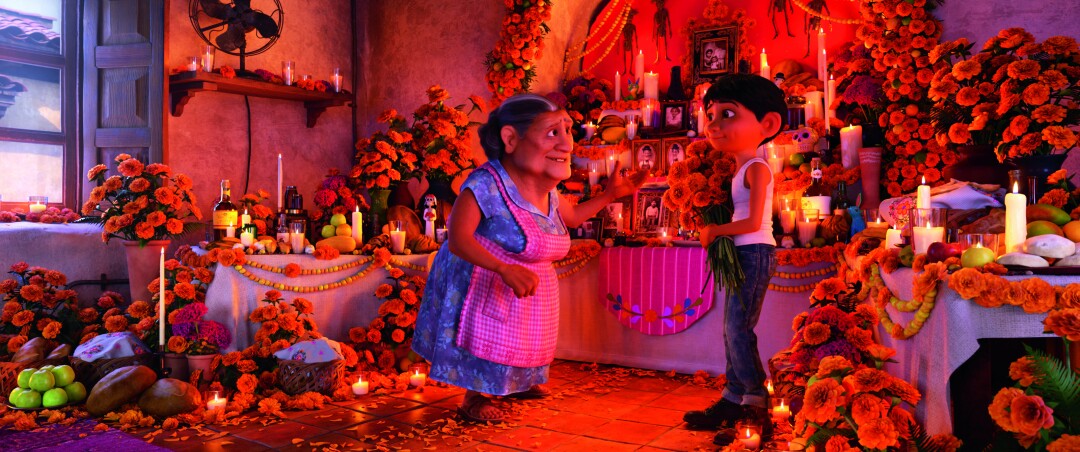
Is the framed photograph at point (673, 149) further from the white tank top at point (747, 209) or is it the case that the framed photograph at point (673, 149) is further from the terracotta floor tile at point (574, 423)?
the terracotta floor tile at point (574, 423)

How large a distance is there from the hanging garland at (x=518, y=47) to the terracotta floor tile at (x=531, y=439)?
10.4 ft

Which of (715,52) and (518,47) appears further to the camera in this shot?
(518,47)

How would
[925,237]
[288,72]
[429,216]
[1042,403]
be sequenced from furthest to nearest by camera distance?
[288,72]
[429,216]
[925,237]
[1042,403]

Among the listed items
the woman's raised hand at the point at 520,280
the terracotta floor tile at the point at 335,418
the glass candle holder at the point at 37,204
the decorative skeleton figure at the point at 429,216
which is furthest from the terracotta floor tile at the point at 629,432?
the glass candle holder at the point at 37,204

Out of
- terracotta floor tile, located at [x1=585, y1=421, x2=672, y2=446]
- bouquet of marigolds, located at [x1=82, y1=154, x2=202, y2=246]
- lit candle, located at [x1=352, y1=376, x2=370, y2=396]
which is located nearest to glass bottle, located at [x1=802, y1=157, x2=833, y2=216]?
terracotta floor tile, located at [x1=585, y1=421, x2=672, y2=446]

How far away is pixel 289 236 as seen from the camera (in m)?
4.51

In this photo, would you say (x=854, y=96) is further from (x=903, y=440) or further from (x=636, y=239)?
(x=903, y=440)

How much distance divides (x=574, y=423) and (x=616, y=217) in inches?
78.7

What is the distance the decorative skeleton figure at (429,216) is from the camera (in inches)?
206

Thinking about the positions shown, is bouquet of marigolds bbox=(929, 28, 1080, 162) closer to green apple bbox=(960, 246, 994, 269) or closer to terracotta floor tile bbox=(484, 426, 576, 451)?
green apple bbox=(960, 246, 994, 269)

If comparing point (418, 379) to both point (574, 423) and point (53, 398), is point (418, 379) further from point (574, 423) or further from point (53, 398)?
point (53, 398)

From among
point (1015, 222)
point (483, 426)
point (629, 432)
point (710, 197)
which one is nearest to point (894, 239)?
point (1015, 222)

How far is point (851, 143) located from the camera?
4445mm

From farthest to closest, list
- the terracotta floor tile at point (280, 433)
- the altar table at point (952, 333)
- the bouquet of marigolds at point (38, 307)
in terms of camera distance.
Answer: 1. the bouquet of marigolds at point (38, 307)
2. the terracotta floor tile at point (280, 433)
3. the altar table at point (952, 333)
